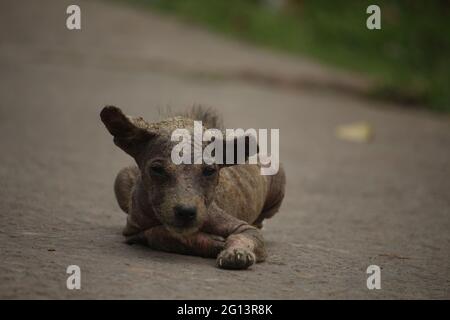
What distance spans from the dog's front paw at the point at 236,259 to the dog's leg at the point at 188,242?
224mm

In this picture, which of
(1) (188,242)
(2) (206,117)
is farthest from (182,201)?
(2) (206,117)

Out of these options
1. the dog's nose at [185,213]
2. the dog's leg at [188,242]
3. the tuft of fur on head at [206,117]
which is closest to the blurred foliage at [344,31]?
the tuft of fur on head at [206,117]

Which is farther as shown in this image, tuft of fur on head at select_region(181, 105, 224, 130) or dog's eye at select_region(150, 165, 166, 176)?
tuft of fur on head at select_region(181, 105, 224, 130)

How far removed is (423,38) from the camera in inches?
723

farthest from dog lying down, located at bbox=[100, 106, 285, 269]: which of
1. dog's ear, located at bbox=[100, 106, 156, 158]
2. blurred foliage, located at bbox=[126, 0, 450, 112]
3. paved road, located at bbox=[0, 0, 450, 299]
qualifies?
blurred foliage, located at bbox=[126, 0, 450, 112]

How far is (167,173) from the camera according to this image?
5.32 meters

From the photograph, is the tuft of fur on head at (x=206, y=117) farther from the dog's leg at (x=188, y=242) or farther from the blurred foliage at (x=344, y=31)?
the blurred foliage at (x=344, y=31)

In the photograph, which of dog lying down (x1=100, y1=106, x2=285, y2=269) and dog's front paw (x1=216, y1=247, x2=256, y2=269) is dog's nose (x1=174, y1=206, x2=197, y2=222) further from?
Result: dog's front paw (x1=216, y1=247, x2=256, y2=269)

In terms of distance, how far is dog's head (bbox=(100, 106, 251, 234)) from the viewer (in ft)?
17.2

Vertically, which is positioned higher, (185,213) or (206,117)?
(206,117)

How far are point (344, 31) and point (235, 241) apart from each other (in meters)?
13.6

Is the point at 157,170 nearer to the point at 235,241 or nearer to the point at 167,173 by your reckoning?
the point at 167,173
